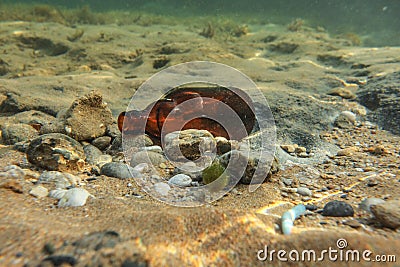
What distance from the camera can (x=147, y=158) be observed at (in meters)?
2.40

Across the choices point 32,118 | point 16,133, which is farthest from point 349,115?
point 32,118

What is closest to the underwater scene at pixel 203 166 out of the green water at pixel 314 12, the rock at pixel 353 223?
the rock at pixel 353 223

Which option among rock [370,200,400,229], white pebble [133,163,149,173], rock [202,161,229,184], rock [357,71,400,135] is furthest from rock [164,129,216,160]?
rock [357,71,400,135]

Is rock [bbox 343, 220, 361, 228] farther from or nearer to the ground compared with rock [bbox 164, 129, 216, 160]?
nearer to the ground

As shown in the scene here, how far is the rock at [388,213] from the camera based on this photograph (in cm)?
138

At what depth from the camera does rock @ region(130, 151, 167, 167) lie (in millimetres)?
2387

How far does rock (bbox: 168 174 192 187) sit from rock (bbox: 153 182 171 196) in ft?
0.21

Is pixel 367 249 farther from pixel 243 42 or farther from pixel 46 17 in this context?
pixel 46 17

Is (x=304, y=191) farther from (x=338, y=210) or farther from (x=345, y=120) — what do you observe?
(x=345, y=120)

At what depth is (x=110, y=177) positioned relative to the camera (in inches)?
84.9

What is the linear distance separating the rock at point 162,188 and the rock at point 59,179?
2.07 feet

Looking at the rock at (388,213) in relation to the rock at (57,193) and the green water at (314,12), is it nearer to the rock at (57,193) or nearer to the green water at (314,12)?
the rock at (57,193)

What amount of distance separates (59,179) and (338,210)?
6.72 ft

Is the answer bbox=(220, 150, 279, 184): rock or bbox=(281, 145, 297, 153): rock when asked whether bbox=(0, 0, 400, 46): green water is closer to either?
bbox=(281, 145, 297, 153): rock
